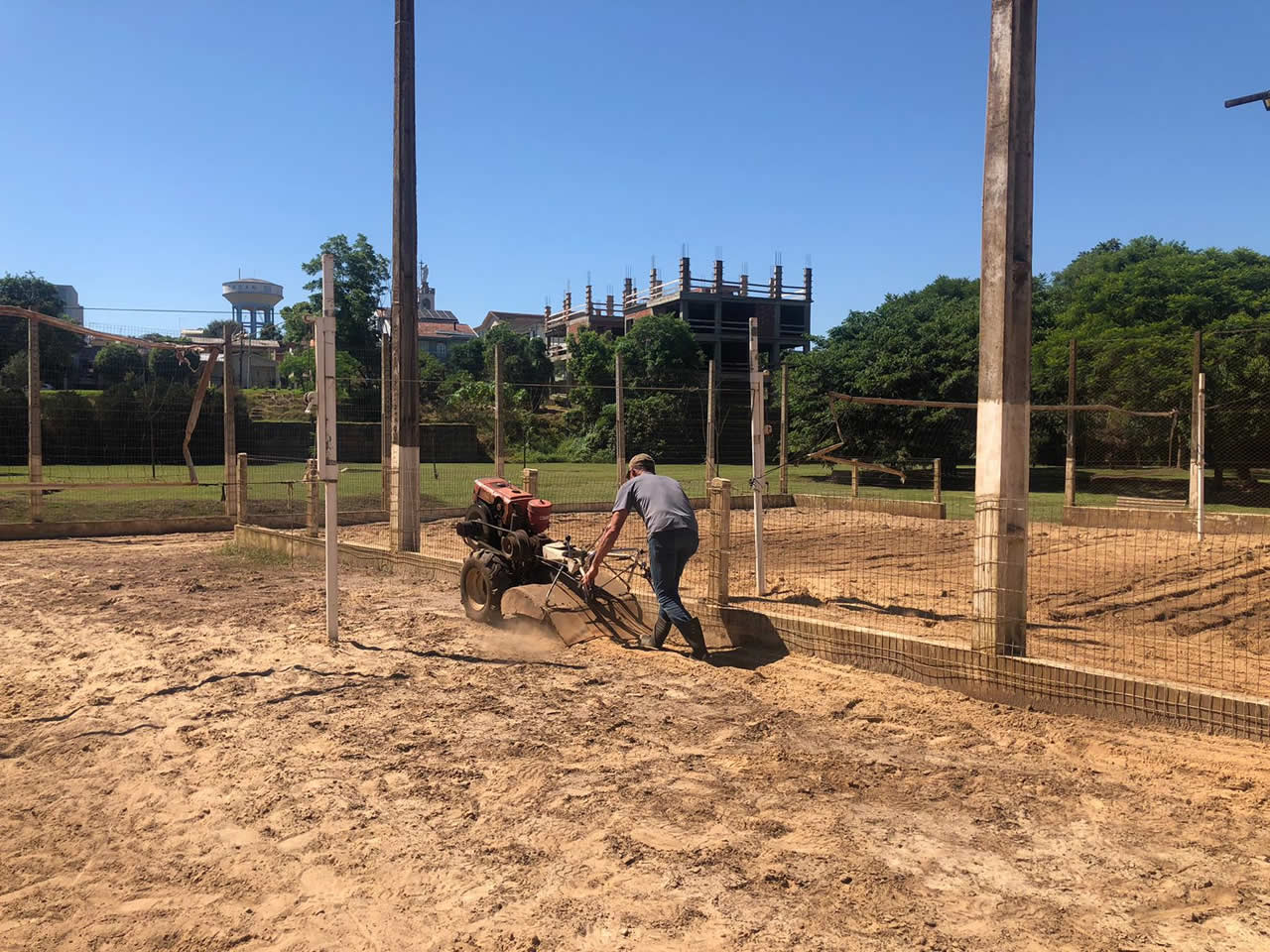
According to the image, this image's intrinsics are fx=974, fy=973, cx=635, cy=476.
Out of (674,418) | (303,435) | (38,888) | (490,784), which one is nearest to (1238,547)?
(674,418)

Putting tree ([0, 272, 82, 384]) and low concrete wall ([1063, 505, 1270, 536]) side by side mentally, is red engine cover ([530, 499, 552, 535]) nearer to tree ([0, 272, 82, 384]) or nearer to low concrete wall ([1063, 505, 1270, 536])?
low concrete wall ([1063, 505, 1270, 536])

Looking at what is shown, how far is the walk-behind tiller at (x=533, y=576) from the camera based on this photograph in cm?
711

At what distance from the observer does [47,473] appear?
18047 millimetres

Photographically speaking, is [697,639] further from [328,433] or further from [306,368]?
[306,368]

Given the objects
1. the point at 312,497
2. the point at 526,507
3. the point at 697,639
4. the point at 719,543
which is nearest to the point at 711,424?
the point at 312,497

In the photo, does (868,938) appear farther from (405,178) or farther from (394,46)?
(394,46)

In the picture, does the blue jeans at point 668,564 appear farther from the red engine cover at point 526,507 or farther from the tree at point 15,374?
the tree at point 15,374

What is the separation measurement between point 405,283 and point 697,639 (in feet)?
20.2

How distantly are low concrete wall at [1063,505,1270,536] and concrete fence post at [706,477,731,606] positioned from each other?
972cm

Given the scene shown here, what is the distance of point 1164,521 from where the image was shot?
47.3ft

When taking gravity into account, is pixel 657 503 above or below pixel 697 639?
above

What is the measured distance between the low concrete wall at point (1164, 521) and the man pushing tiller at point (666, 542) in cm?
1033

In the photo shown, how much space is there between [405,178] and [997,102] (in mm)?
6923

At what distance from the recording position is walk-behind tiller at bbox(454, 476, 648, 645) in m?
7.11
